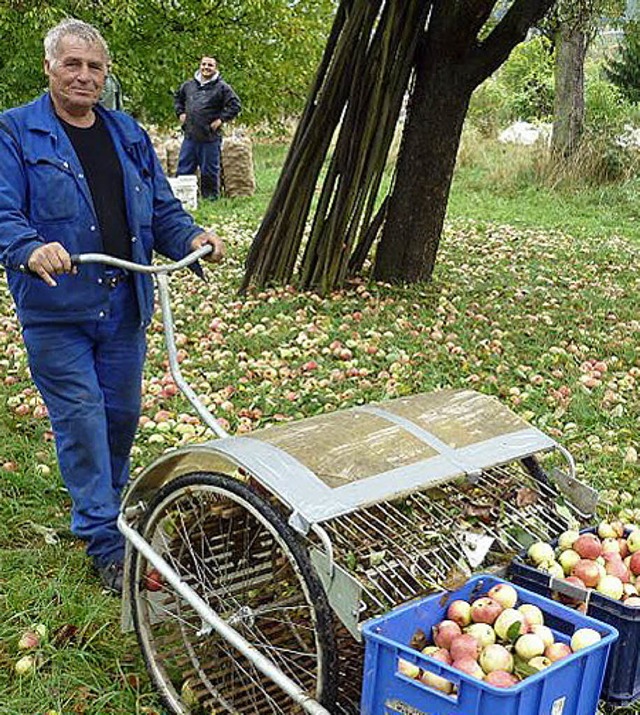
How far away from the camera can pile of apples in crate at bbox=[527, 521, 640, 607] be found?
9.05 ft

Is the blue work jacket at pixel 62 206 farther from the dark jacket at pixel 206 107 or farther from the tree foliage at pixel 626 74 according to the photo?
the tree foliage at pixel 626 74

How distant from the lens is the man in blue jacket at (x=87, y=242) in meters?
3.41

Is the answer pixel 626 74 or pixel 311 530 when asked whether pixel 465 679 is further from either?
pixel 626 74

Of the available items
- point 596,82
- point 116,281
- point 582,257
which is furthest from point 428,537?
point 596,82

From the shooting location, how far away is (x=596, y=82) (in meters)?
26.7

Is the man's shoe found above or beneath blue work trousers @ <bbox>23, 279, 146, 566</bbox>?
beneath

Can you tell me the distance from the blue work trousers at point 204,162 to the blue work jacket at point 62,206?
9.39 metres

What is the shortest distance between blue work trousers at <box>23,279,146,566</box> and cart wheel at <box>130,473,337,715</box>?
0.62 meters

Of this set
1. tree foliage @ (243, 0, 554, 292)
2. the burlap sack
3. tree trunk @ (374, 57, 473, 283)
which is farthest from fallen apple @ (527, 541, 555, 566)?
the burlap sack

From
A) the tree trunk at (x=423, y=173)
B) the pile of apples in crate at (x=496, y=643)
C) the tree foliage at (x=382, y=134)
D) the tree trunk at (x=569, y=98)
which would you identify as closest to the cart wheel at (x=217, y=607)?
the pile of apples in crate at (x=496, y=643)

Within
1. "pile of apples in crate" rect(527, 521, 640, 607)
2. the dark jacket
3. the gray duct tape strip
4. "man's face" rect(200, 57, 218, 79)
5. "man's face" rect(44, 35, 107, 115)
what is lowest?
"pile of apples in crate" rect(527, 521, 640, 607)

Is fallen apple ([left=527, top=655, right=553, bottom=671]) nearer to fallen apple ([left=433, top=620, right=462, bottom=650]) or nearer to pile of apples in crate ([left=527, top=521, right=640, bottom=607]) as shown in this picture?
fallen apple ([left=433, top=620, right=462, bottom=650])

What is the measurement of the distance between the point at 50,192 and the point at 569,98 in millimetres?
13986

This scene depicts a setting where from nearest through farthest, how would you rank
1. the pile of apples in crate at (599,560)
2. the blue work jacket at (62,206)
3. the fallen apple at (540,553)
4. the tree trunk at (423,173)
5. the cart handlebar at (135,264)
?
1. the pile of apples in crate at (599,560)
2. the fallen apple at (540,553)
3. the cart handlebar at (135,264)
4. the blue work jacket at (62,206)
5. the tree trunk at (423,173)
